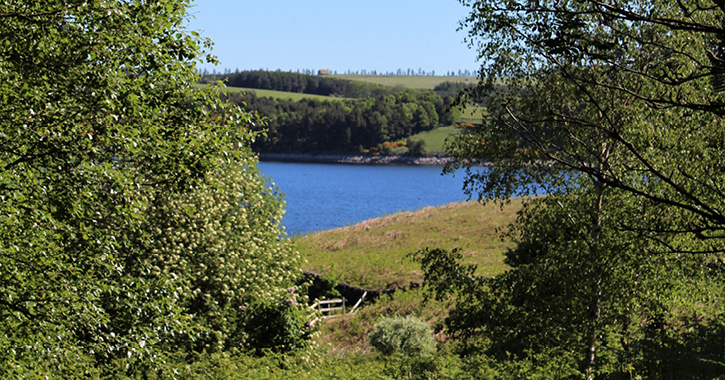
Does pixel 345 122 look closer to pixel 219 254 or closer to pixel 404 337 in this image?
pixel 404 337

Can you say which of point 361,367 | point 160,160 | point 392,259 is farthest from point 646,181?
point 392,259

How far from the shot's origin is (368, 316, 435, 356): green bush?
770 inches

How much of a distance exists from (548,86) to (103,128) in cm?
901

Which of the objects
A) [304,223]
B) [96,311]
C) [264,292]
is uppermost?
[96,311]

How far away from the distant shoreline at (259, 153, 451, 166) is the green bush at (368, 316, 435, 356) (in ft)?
455

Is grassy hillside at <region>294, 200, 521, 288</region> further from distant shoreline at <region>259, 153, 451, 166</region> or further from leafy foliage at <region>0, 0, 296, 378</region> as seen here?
distant shoreline at <region>259, 153, 451, 166</region>

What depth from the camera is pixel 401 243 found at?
38.2 metres

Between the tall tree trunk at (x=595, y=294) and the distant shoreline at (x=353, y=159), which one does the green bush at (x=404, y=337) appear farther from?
the distant shoreline at (x=353, y=159)

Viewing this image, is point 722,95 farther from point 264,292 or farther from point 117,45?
point 264,292

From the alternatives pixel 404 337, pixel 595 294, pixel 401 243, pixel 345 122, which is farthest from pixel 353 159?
pixel 595 294

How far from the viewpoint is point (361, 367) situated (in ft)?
50.4

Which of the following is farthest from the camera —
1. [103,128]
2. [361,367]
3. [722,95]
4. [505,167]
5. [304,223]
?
[304,223]

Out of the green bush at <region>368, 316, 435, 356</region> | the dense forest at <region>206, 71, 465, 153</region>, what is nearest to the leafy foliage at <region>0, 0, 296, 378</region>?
the green bush at <region>368, 316, 435, 356</region>

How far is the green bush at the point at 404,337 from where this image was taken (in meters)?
19.6
